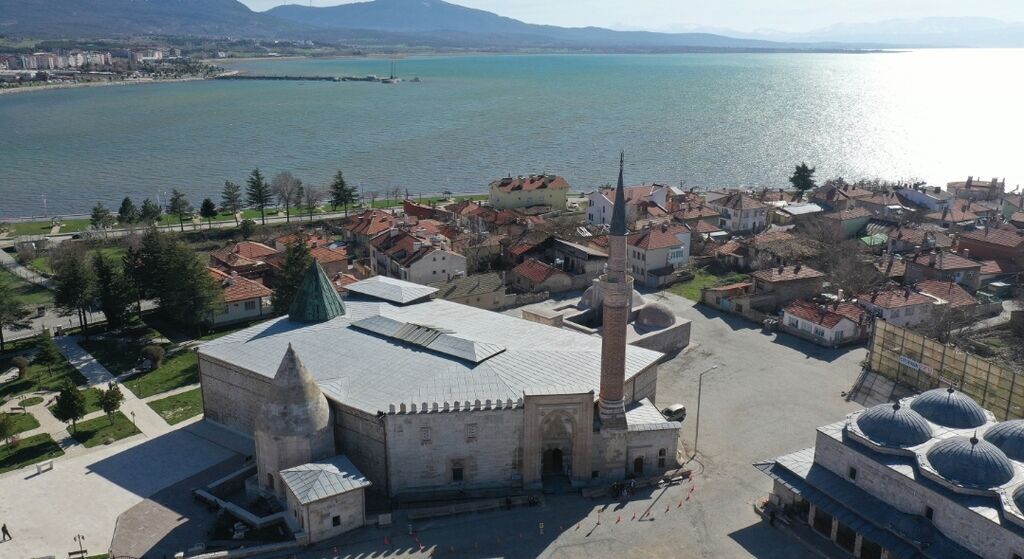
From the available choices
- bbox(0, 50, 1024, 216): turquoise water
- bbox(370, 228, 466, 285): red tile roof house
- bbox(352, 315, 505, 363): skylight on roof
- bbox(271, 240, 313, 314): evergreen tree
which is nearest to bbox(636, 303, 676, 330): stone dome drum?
bbox(352, 315, 505, 363): skylight on roof

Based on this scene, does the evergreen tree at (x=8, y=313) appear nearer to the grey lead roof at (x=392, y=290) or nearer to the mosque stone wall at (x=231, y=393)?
the mosque stone wall at (x=231, y=393)

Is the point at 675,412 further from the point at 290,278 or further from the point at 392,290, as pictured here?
the point at 290,278

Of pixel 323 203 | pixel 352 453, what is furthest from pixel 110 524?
pixel 323 203

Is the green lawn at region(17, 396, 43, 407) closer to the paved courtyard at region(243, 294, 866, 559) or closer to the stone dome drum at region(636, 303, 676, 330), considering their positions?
the paved courtyard at region(243, 294, 866, 559)

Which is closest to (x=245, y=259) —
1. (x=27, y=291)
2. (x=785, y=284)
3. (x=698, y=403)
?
(x=27, y=291)

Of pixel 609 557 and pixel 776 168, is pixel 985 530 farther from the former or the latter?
pixel 776 168

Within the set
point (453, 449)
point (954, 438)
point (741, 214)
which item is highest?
point (954, 438)

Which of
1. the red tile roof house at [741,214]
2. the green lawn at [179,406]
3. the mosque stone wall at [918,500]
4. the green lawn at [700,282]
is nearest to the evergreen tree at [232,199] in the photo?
the green lawn at [179,406]
